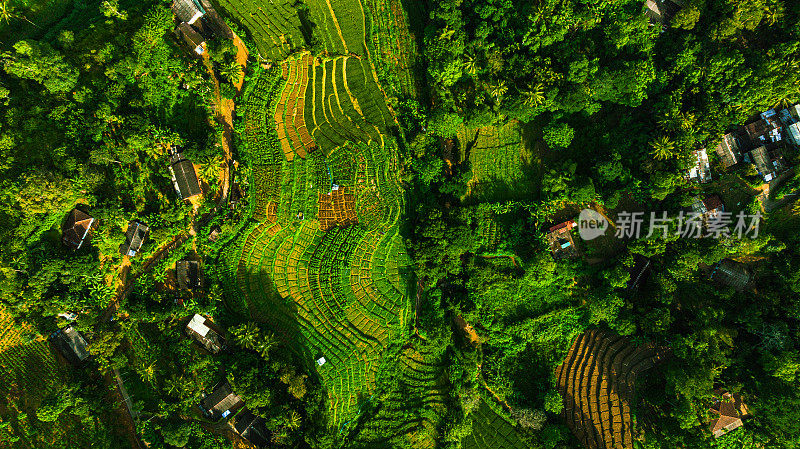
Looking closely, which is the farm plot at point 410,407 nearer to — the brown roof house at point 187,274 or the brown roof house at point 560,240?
the brown roof house at point 560,240

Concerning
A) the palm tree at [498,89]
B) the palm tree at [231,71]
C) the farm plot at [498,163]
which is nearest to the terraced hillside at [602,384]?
the farm plot at [498,163]

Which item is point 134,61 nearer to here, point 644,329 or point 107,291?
point 107,291

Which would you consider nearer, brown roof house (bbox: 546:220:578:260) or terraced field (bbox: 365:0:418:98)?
brown roof house (bbox: 546:220:578:260)

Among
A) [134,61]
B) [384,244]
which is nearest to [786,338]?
[384,244]

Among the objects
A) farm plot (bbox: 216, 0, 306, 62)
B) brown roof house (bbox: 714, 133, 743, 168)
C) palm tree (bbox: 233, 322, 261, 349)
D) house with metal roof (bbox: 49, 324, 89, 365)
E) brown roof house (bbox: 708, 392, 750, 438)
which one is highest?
farm plot (bbox: 216, 0, 306, 62)

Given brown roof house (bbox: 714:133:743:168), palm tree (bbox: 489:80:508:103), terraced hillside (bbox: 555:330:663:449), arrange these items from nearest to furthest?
palm tree (bbox: 489:80:508:103)
brown roof house (bbox: 714:133:743:168)
terraced hillside (bbox: 555:330:663:449)

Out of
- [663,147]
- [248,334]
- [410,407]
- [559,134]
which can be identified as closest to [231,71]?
[248,334]

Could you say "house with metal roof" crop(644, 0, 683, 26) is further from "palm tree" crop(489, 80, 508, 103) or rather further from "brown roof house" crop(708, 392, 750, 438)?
"brown roof house" crop(708, 392, 750, 438)

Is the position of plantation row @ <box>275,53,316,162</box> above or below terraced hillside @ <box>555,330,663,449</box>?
above

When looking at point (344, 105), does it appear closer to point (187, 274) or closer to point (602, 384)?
point (187, 274)

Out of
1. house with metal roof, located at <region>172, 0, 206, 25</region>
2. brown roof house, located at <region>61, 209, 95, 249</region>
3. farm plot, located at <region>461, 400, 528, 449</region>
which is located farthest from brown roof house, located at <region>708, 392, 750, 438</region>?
house with metal roof, located at <region>172, 0, 206, 25</region>
